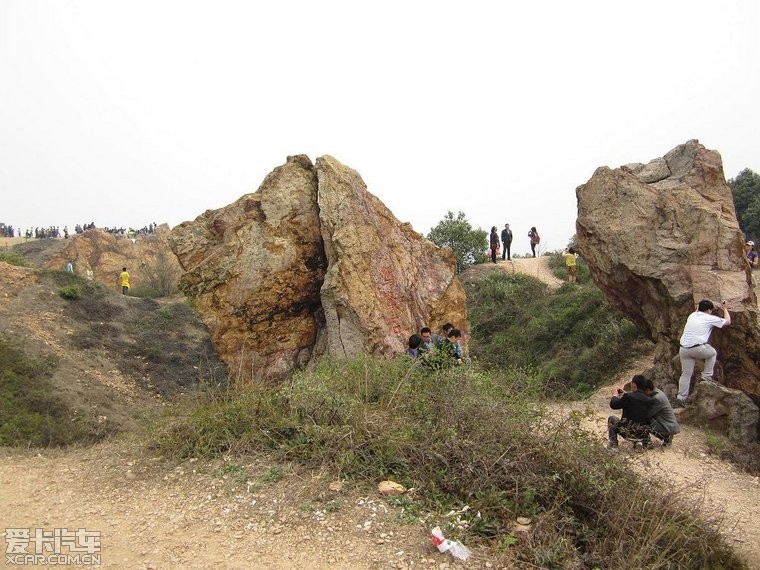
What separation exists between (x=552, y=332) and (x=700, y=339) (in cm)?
744

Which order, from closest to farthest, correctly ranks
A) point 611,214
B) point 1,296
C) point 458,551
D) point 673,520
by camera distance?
1. point 458,551
2. point 673,520
3. point 611,214
4. point 1,296

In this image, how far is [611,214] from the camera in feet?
31.1

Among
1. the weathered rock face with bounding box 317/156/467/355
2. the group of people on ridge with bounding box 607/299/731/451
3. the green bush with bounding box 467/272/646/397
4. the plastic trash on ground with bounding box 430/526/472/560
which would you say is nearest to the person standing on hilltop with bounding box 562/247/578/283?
the green bush with bounding box 467/272/646/397

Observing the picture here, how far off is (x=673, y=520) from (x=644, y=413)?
9.14 feet

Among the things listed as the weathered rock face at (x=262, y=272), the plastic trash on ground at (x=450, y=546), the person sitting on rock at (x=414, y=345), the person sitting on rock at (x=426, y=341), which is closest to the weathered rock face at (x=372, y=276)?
the weathered rock face at (x=262, y=272)

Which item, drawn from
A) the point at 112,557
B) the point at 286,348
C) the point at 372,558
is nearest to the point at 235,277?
the point at 286,348

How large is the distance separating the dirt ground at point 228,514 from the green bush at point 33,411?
2.95m

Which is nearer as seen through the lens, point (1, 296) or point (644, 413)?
point (644, 413)

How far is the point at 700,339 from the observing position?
7.70 meters

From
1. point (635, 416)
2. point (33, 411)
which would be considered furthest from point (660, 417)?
point (33, 411)

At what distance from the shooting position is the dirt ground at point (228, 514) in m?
3.69

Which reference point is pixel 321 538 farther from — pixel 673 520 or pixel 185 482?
pixel 673 520

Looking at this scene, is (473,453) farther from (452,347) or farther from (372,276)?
(372,276)

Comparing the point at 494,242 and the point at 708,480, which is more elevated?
the point at 494,242
